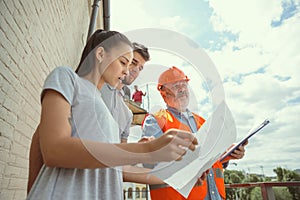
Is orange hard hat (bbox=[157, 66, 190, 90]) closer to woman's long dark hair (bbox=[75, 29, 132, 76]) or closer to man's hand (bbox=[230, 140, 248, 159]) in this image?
woman's long dark hair (bbox=[75, 29, 132, 76])

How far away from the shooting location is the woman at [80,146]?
0.42 metres

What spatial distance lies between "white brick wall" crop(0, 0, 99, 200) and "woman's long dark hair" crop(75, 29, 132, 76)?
0.50m

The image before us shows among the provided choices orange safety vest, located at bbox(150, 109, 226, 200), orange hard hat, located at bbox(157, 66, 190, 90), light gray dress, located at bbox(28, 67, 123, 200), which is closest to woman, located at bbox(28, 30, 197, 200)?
light gray dress, located at bbox(28, 67, 123, 200)

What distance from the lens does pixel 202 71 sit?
656 millimetres

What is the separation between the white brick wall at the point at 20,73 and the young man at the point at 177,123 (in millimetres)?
698

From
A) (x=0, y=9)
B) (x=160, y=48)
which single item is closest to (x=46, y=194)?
(x=160, y=48)

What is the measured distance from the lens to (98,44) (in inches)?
28.6

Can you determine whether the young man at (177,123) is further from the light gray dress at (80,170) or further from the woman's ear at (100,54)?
the light gray dress at (80,170)

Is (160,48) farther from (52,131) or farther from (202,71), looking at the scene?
(52,131)

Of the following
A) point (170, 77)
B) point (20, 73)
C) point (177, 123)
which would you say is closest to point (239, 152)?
point (177, 123)

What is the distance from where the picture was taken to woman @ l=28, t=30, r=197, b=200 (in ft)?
1.38

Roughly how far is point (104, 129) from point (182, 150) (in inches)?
9.1

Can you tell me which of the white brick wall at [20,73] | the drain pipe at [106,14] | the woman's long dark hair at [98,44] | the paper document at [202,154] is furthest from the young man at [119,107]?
the drain pipe at [106,14]

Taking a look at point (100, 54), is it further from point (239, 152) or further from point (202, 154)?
point (239, 152)
